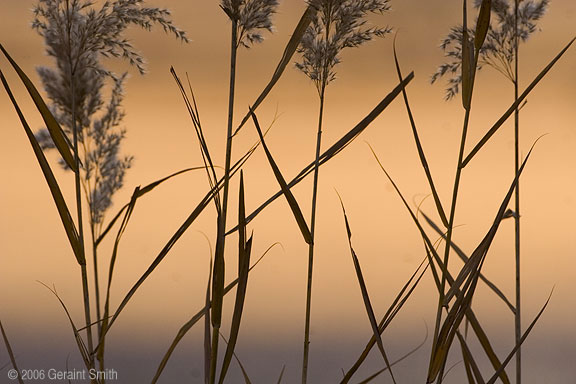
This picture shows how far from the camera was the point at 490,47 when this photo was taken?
1080 millimetres

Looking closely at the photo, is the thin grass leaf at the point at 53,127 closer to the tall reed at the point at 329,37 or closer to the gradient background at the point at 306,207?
the tall reed at the point at 329,37

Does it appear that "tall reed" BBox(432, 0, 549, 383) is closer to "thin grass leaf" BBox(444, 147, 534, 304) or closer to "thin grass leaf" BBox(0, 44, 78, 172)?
"thin grass leaf" BBox(444, 147, 534, 304)

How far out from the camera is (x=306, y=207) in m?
1.61

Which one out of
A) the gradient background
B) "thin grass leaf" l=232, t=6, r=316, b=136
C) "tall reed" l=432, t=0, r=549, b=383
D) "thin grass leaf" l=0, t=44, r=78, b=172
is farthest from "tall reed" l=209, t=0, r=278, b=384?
the gradient background

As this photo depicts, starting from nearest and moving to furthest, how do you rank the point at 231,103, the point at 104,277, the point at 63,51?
1. the point at 231,103
2. the point at 63,51
3. the point at 104,277

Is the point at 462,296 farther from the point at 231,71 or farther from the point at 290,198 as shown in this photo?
the point at 231,71

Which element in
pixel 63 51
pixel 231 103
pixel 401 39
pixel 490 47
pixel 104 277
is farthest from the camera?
pixel 401 39

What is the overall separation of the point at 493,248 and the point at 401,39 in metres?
0.58

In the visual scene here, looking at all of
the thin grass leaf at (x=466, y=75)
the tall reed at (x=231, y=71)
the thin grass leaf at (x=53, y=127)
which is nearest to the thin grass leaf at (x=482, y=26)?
the thin grass leaf at (x=466, y=75)

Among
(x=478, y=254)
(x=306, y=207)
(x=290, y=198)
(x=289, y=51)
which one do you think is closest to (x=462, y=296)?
(x=478, y=254)

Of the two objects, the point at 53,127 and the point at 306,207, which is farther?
the point at 306,207

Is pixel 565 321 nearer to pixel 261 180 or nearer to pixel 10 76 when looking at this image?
pixel 261 180

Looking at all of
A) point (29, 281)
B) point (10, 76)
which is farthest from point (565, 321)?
point (10, 76)

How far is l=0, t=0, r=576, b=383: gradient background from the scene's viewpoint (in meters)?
1.57
